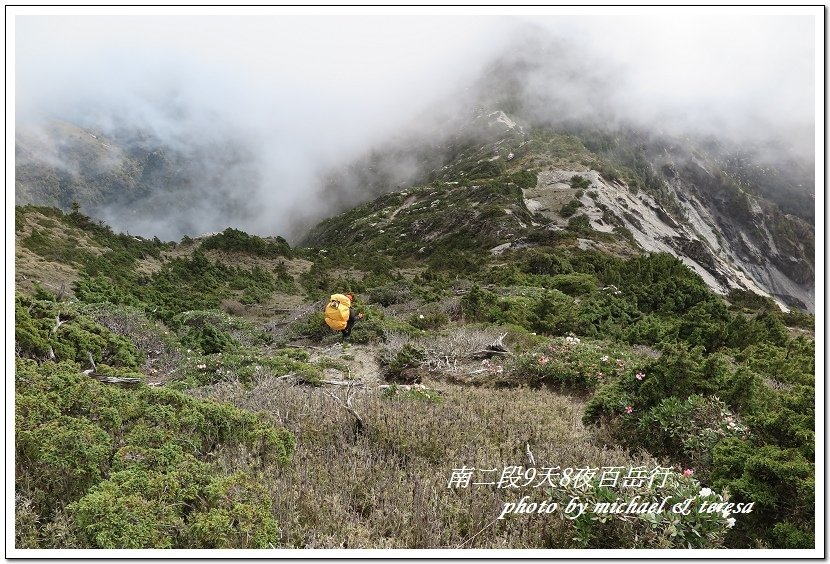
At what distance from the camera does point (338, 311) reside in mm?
9992

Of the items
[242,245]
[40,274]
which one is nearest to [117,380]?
[40,274]

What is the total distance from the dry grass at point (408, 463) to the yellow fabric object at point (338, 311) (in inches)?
204

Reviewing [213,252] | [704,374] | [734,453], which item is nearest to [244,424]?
[734,453]

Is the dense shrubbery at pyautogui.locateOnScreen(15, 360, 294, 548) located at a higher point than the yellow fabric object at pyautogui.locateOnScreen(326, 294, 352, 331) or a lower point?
lower

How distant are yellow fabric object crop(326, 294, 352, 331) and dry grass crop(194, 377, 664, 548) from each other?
518 centimetres

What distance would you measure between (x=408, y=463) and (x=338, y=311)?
708 centimetres

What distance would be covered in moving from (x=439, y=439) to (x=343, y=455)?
781 millimetres

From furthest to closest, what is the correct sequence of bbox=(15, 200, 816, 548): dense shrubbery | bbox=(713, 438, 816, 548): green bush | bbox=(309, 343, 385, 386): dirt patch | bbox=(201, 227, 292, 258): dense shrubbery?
1. bbox=(201, 227, 292, 258): dense shrubbery
2. bbox=(309, 343, 385, 386): dirt patch
3. bbox=(713, 438, 816, 548): green bush
4. bbox=(15, 200, 816, 548): dense shrubbery

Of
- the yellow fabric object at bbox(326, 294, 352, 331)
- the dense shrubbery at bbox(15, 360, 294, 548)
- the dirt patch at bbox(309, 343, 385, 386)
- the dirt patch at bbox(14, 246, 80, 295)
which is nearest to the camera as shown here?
the dense shrubbery at bbox(15, 360, 294, 548)

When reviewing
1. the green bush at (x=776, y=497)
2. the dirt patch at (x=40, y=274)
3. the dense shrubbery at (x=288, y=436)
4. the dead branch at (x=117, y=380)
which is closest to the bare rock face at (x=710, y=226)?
the dense shrubbery at (x=288, y=436)

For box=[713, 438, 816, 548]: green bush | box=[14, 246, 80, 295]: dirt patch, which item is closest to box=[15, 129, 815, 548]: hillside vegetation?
box=[713, 438, 816, 548]: green bush

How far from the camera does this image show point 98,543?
210 centimetres

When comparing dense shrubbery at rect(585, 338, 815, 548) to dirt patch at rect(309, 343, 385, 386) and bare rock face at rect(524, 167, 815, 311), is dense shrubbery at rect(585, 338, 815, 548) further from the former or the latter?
bare rock face at rect(524, 167, 815, 311)

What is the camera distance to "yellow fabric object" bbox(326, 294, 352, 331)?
9.95 m
